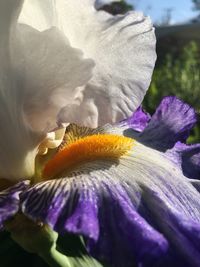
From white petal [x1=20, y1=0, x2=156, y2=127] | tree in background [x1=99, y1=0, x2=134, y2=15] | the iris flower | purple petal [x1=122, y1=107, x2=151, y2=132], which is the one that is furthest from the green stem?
tree in background [x1=99, y1=0, x2=134, y2=15]

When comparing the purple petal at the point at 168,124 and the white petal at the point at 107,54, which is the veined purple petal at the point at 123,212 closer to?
the white petal at the point at 107,54

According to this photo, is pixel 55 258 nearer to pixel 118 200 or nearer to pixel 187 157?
pixel 118 200

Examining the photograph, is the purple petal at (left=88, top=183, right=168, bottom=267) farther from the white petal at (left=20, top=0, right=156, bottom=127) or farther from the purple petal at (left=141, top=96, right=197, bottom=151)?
the purple petal at (left=141, top=96, right=197, bottom=151)

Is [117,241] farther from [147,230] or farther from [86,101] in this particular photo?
[86,101]

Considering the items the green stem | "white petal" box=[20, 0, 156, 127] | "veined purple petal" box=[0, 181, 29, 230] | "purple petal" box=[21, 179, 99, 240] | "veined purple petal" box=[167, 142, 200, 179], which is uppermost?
"white petal" box=[20, 0, 156, 127]

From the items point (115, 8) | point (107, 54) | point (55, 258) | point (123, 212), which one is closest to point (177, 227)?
point (123, 212)

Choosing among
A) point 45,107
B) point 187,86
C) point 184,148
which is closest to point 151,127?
point 184,148
